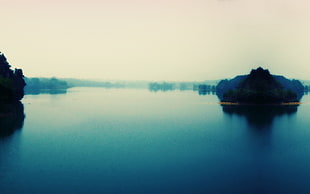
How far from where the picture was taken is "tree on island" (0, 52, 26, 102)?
84.3 meters

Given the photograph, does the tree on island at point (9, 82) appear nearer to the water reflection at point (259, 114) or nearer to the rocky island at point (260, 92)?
the water reflection at point (259, 114)

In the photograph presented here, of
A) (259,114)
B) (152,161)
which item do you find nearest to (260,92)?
(259,114)

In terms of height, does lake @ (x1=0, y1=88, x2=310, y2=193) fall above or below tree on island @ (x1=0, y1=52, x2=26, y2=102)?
below

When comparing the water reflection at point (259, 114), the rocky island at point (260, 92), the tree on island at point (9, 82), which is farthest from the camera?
the rocky island at point (260, 92)

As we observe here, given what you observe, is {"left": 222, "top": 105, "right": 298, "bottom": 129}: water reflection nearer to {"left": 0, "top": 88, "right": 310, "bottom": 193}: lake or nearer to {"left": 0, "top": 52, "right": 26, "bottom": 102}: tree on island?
{"left": 0, "top": 88, "right": 310, "bottom": 193}: lake

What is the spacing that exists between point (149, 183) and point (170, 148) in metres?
17.9

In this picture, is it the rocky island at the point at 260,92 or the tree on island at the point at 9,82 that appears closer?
the tree on island at the point at 9,82

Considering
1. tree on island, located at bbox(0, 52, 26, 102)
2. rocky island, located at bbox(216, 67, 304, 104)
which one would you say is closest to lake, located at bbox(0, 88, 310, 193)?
tree on island, located at bbox(0, 52, 26, 102)

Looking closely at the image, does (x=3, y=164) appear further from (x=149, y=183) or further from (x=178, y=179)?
(x=178, y=179)

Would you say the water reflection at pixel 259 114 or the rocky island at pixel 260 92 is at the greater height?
→ the rocky island at pixel 260 92

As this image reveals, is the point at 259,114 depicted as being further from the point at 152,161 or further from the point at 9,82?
the point at 9,82

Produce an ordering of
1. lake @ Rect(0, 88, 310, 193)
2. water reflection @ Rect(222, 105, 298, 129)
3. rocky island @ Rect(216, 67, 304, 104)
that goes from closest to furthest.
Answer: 1. lake @ Rect(0, 88, 310, 193)
2. water reflection @ Rect(222, 105, 298, 129)
3. rocky island @ Rect(216, 67, 304, 104)

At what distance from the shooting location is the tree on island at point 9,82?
277ft

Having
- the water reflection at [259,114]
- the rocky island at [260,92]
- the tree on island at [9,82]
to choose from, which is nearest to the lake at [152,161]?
the water reflection at [259,114]
